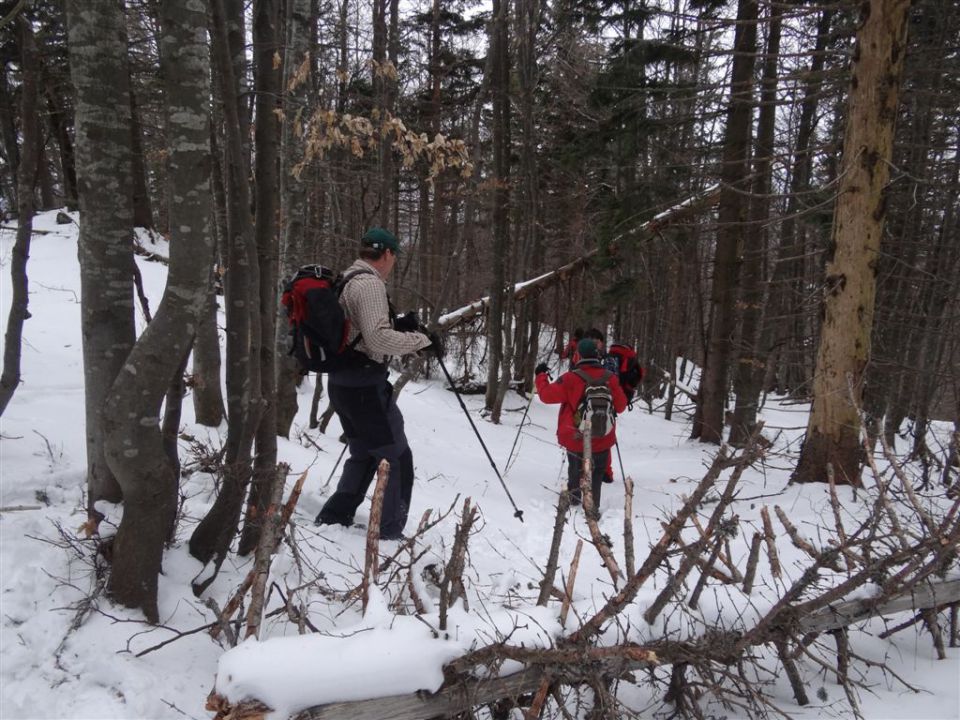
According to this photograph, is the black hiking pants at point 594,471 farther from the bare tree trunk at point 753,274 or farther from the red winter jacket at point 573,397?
the bare tree trunk at point 753,274

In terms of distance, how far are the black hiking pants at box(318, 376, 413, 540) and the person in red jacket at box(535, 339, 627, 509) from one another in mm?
2516

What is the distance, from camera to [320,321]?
375 cm

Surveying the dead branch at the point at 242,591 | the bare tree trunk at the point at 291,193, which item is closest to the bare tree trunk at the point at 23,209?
the bare tree trunk at the point at 291,193

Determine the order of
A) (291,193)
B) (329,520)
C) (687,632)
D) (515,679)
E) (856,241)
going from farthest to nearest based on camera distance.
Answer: (291,193) → (856,241) → (329,520) → (687,632) → (515,679)

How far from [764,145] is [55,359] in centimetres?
972

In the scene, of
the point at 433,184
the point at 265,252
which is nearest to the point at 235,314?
the point at 265,252

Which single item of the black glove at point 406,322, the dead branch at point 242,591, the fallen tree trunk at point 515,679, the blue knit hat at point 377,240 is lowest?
the fallen tree trunk at point 515,679

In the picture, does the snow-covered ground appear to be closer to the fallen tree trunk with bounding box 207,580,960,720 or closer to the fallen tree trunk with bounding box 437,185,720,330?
the fallen tree trunk with bounding box 207,580,960,720

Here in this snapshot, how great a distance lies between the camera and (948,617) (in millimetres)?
3713

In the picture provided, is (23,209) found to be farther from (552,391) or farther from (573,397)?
(573,397)

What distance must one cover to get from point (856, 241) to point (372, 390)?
4766 millimetres

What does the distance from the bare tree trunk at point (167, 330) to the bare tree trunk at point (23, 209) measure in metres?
2.01

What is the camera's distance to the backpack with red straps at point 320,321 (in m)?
3.73

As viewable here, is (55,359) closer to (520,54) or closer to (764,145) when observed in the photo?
(520,54)
